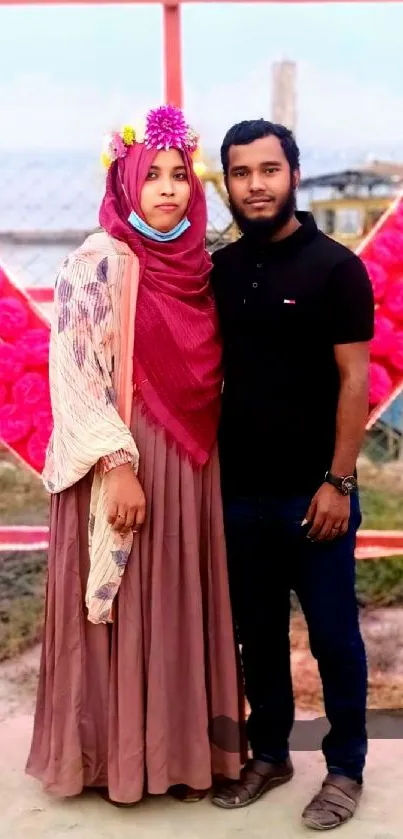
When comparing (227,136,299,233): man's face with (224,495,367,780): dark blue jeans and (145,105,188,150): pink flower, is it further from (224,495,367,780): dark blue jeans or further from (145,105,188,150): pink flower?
(224,495,367,780): dark blue jeans

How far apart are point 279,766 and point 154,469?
887 mm

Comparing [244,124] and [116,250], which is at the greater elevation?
[244,124]

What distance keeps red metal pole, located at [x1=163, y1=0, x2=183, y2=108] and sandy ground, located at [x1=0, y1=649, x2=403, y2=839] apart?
6.21ft

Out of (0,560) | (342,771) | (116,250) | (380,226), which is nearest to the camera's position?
(116,250)

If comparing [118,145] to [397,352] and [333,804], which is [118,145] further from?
[333,804]

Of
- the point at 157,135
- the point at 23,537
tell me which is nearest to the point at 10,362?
the point at 23,537

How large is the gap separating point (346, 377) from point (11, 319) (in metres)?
1.04

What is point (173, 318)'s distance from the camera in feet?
6.41

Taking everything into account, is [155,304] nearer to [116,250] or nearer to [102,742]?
[116,250]

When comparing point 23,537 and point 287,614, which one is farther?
point 23,537

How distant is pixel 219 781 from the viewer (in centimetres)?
227

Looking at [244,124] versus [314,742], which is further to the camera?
[314,742]

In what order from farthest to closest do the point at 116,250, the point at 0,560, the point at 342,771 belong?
the point at 0,560
the point at 342,771
the point at 116,250

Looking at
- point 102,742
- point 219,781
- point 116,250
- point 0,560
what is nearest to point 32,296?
point 116,250
